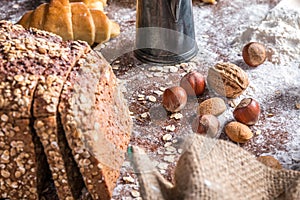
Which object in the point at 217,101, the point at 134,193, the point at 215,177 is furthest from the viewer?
the point at 217,101

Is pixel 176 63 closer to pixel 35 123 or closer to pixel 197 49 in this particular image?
pixel 197 49

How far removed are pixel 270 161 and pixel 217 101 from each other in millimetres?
269

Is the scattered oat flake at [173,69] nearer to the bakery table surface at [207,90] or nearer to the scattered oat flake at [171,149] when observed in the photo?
the bakery table surface at [207,90]

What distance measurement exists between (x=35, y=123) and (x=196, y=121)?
492 millimetres

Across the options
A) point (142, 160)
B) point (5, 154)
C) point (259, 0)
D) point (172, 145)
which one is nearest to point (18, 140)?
point (5, 154)

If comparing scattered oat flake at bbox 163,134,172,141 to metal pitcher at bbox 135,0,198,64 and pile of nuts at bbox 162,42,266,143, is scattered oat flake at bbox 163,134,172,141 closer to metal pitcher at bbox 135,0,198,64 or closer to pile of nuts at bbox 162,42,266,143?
pile of nuts at bbox 162,42,266,143

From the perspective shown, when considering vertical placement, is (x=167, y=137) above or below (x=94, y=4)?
below

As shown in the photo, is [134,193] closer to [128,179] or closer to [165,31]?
[128,179]

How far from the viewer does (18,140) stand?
4.83 ft

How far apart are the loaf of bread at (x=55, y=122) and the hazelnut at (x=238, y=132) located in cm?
31

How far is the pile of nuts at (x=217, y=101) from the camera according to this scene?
1729 millimetres

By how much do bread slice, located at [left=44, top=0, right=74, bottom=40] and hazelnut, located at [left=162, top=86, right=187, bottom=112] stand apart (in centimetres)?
42

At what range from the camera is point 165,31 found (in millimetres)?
2002

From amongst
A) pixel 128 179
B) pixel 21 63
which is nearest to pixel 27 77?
pixel 21 63
